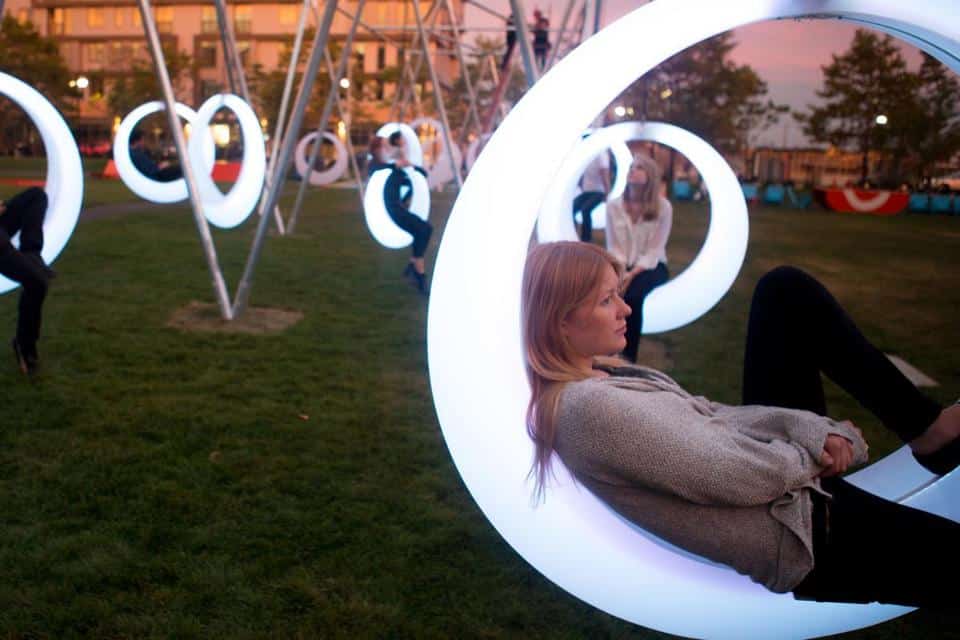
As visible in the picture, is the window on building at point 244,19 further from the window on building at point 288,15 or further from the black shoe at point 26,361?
the black shoe at point 26,361

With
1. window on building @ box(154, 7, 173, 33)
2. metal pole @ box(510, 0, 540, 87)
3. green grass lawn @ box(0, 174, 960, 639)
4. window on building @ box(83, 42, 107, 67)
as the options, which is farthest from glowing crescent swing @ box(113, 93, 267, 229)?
window on building @ box(83, 42, 107, 67)

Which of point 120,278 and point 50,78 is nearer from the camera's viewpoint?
point 120,278

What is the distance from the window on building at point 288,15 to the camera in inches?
3051

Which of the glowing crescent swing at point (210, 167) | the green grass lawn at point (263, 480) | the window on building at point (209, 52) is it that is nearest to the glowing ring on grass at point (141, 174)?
the glowing crescent swing at point (210, 167)

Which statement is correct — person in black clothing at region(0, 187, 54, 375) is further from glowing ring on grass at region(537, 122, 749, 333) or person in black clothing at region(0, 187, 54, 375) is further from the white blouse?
glowing ring on grass at region(537, 122, 749, 333)

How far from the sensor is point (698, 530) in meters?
2.40

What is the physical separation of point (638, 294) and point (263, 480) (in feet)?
9.43

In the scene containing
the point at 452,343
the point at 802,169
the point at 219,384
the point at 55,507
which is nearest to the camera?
the point at 452,343

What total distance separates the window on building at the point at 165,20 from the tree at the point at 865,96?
53.4 meters

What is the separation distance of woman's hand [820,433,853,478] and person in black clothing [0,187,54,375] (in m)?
5.25

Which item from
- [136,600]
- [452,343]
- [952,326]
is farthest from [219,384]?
[952,326]

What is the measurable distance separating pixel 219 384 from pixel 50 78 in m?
48.9

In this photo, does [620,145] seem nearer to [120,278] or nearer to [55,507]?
[55,507]

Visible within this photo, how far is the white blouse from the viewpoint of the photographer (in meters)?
6.59
